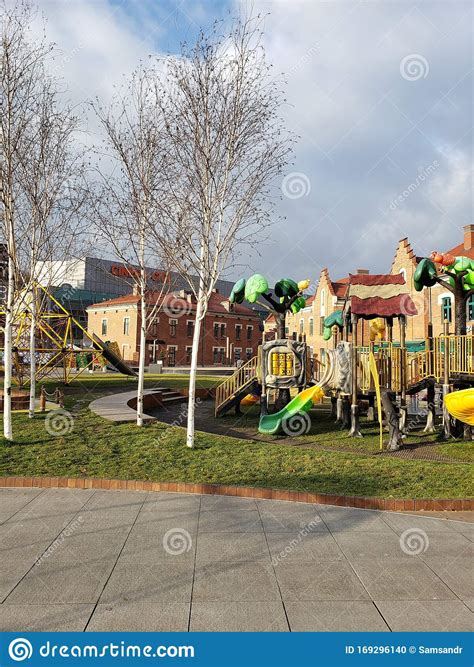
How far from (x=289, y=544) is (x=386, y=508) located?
2574mm

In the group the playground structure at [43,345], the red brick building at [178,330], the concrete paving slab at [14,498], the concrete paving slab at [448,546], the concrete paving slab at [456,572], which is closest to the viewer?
the concrete paving slab at [456,572]

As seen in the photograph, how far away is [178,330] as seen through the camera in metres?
62.6

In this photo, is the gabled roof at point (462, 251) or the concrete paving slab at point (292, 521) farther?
the gabled roof at point (462, 251)

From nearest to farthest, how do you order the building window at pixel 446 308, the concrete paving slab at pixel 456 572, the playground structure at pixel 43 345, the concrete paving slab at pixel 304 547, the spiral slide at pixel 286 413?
the concrete paving slab at pixel 456 572, the concrete paving slab at pixel 304 547, the spiral slide at pixel 286 413, the playground structure at pixel 43 345, the building window at pixel 446 308

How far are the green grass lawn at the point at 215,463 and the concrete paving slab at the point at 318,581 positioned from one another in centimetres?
340

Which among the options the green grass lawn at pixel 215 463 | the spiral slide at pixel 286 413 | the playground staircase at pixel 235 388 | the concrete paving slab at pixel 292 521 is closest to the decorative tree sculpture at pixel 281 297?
the playground staircase at pixel 235 388

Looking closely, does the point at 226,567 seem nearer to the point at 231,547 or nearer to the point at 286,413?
the point at 231,547

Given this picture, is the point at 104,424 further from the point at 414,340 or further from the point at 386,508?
the point at 414,340

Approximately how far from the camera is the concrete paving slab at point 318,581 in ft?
17.5

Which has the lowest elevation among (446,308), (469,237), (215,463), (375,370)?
(215,463)

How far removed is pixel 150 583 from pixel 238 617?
1.22m

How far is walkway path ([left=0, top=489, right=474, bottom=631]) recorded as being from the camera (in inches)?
191

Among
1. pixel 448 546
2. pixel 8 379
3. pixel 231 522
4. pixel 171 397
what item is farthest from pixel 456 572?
pixel 171 397

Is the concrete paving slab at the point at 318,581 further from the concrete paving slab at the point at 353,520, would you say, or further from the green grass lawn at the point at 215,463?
the green grass lawn at the point at 215,463
